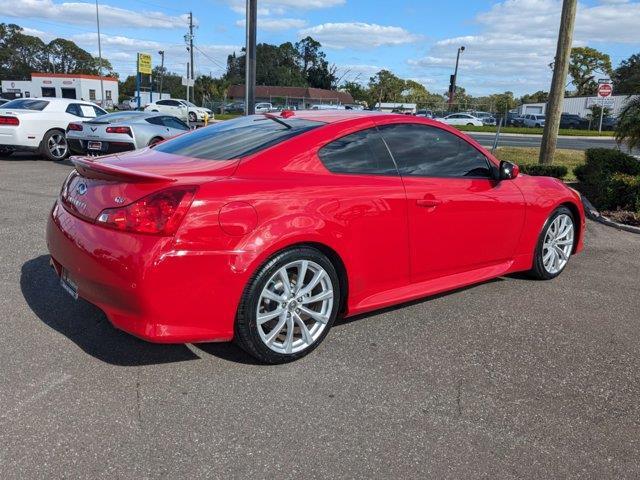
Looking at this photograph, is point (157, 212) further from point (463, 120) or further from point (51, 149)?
point (463, 120)

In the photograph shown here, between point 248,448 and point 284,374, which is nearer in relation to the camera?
point 248,448

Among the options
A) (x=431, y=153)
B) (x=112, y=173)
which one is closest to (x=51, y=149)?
(x=112, y=173)

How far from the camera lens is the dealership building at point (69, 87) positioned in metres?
66.5

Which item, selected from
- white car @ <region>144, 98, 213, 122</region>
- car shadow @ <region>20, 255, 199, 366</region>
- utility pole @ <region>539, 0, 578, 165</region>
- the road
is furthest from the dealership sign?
car shadow @ <region>20, 255, 199, 366</region>

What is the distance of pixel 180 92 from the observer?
3617 inches

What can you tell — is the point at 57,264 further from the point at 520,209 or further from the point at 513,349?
the point at 520,209

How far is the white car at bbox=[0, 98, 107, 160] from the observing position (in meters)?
12.2

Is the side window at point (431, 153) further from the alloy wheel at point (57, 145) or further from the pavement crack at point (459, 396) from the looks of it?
the alloy wheel at point (57, 145)

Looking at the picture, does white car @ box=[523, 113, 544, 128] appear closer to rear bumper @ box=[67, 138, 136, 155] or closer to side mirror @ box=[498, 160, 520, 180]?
rear bumper @ box=[67, 138, 136, 155]

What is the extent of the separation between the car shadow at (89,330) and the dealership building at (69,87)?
65565mm

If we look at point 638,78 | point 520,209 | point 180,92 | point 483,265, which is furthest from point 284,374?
point 180,92

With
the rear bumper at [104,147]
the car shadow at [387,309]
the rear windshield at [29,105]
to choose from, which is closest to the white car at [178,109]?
the rear windshield at [29,105]

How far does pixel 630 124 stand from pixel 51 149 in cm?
1204

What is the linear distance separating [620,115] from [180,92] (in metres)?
89.3
